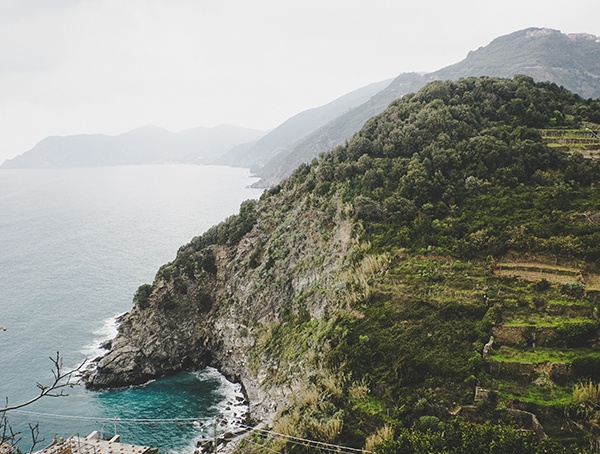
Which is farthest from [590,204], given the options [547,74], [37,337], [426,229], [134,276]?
[547,74]

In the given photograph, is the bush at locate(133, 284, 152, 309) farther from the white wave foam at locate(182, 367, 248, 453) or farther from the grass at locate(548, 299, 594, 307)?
the grass at locate(548, 299, 594, 307)

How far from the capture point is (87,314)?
6050 centimetres

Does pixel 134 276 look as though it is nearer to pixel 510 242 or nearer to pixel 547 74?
pixel 510 242

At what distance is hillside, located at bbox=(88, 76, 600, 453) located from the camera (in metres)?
22.6

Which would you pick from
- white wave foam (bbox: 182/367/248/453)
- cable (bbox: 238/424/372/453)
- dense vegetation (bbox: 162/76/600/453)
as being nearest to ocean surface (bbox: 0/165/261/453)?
white wave foam (bbox: 182/367/248/453)

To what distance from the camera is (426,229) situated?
35.5 meters

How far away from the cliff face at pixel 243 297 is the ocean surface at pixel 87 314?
2.66 metres

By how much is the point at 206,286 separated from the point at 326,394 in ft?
89.9

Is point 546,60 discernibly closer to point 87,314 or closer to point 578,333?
point 578,333

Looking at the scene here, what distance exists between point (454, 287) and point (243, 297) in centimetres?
2537

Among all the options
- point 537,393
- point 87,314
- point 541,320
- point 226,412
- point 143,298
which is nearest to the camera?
point 537,393

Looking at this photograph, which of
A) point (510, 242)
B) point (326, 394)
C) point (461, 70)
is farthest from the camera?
point (461, 70)

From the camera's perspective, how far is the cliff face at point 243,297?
1558 inches

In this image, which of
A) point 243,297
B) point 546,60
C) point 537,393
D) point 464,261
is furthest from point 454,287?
point 546,60
